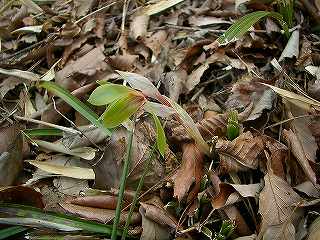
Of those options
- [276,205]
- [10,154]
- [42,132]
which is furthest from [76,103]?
[276,205]

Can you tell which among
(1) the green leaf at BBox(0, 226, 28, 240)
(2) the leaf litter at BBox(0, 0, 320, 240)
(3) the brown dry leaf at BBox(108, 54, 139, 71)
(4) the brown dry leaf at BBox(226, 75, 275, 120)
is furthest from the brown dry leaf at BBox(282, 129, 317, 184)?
Answer: (1) the green leaf at BBox(0, 226, 28, 240)

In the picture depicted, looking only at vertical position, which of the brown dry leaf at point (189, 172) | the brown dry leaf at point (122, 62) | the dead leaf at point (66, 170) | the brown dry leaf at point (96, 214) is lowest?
the brown dry leaf at point (96, 214)

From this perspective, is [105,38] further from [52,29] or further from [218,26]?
[218,26]

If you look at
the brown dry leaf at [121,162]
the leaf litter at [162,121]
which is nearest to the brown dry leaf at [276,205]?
the leaf litter at [162,121]

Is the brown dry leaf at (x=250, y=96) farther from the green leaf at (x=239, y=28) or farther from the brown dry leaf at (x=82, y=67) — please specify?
the brown dry leaf at (x=82, y=67)

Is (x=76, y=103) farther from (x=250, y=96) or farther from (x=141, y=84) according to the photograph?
(x=250, y=96)

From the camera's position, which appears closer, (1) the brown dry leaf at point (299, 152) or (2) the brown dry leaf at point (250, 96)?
(1) the brown dry leaf at point (299, 152)
